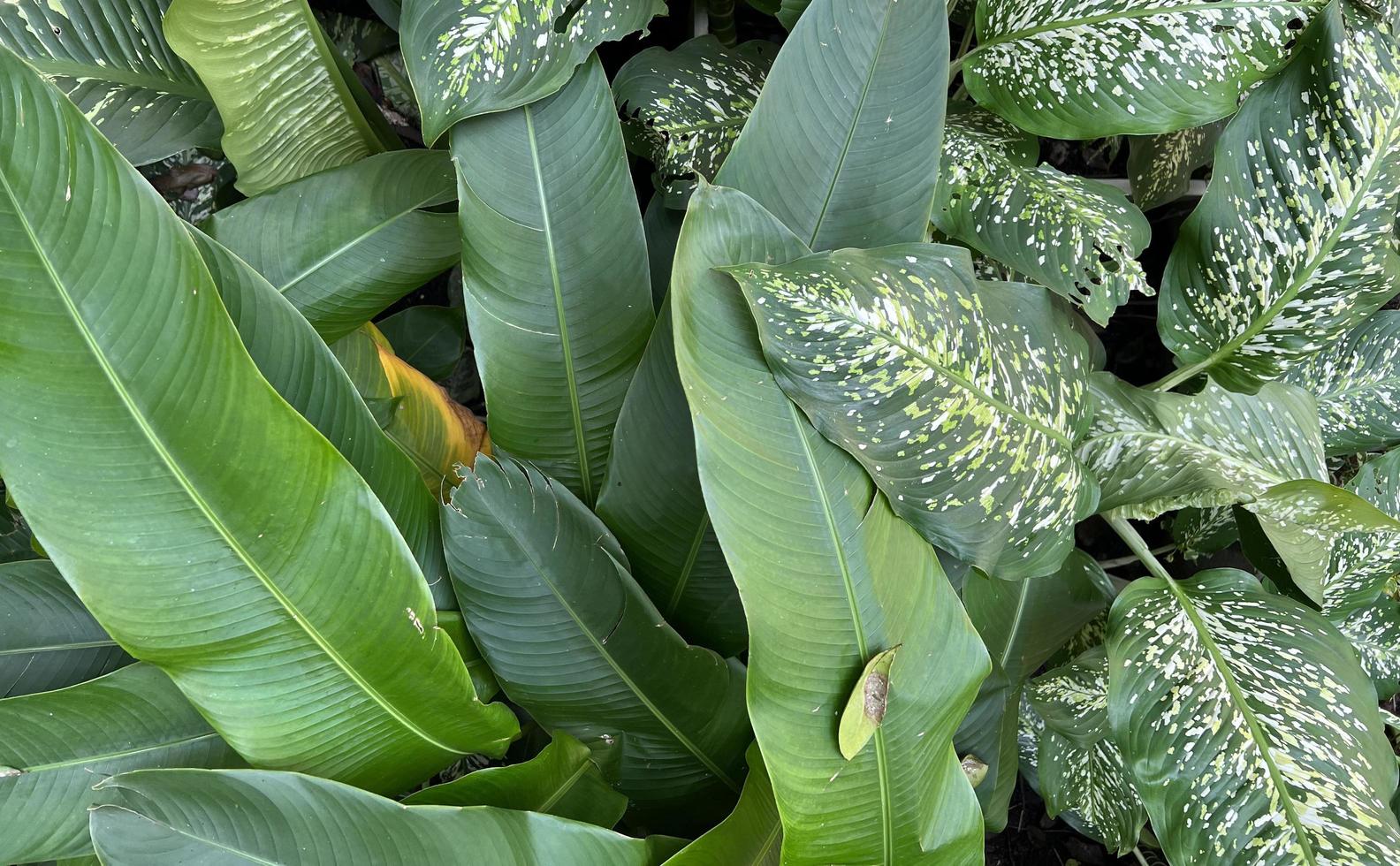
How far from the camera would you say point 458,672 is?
70cm

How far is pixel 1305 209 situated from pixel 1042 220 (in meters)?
0.26

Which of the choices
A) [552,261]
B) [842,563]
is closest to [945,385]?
[842,563]

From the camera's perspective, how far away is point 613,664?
2.48 ft

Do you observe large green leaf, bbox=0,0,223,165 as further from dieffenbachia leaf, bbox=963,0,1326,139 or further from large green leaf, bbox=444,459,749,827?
dieffenbachia leaf, bbox=963,0,1326,139

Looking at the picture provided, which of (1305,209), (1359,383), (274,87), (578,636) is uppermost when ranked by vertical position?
(274,87)

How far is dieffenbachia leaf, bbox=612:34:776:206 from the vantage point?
0.86 metres

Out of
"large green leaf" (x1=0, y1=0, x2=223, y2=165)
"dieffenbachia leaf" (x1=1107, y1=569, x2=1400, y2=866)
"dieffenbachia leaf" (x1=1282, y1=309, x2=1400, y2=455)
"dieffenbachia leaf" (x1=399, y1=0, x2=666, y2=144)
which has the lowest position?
"dieffenbachia leaf" (x1=1107, y1=569, x2=1400, y2=866)

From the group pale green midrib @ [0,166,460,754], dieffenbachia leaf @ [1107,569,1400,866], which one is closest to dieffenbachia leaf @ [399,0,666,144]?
pale green midrib @ [0,166,460,754]

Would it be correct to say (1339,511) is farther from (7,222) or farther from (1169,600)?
(7,222)

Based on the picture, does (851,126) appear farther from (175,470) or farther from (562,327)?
(175,470)

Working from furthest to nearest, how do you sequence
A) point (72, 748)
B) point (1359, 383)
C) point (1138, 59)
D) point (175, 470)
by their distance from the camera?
point (1359, 383) → point (1138, 59) → point (72, 748) → point (175, 470)

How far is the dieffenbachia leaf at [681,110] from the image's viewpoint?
2.82ft

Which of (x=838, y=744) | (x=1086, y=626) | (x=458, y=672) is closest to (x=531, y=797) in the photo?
(x=458, y=672)

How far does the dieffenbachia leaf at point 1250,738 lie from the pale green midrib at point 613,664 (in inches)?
15.9
